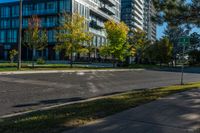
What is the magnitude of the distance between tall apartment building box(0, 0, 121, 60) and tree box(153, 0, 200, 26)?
56814mm

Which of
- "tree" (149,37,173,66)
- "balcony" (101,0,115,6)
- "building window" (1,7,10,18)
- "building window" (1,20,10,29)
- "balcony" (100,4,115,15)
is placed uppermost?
"balcony" (101,0,115,6)

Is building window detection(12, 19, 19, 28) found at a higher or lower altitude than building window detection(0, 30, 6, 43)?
higher

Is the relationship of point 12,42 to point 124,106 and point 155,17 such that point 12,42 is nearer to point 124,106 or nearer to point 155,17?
point 155,17

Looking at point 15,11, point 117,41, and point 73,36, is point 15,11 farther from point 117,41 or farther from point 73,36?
point 73,36

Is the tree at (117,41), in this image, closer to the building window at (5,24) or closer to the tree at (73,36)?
the tree at (73,36)

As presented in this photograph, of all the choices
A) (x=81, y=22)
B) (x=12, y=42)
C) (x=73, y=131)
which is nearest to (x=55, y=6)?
(x=12, y=42)

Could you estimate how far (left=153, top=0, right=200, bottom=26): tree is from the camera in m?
16.0

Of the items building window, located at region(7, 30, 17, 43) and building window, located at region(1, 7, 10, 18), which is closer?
building window, located at region(7, 30, 17, 43)

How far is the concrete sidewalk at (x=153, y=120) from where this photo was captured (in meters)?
7.44

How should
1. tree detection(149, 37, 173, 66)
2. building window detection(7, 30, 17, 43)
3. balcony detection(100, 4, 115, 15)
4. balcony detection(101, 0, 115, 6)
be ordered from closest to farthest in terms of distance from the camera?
tree detection(149, 37, 173, 66)
building window detection(7, 30, 17, 43)
balcony detection(100, 4, 115, 15)
balcony detection(101, 0, 115, 6)

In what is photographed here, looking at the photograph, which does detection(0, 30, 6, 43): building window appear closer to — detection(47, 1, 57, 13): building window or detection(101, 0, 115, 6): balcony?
detection(47, 1, 57, 13): building window

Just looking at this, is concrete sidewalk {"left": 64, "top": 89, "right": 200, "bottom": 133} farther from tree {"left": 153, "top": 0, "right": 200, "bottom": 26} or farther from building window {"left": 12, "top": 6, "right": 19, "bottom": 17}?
building window {"left": 12, "top": 6, "right": 19, "bottom": 17}

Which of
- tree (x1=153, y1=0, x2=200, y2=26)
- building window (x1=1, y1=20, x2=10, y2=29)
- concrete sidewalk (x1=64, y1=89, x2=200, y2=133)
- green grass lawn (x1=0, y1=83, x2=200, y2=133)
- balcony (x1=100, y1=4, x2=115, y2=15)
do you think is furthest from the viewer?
balcony (x1=100, y1=4, x2=115, y2=15)

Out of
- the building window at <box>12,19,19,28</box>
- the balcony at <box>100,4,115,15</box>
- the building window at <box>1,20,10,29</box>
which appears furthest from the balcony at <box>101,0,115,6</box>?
the building window at <box>1,20,10,29</box>
